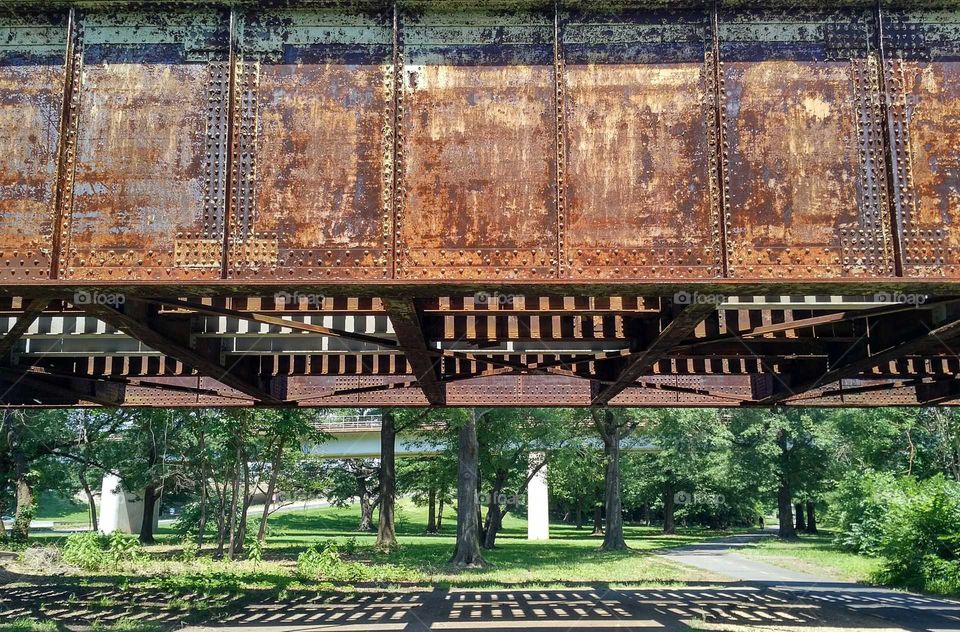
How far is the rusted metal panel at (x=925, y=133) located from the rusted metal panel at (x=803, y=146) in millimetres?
213

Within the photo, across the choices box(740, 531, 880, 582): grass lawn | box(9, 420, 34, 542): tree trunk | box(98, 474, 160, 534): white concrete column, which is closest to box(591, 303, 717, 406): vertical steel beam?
box(740, 531, 880, 582): grass lawn

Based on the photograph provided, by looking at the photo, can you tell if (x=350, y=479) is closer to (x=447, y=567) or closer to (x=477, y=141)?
(x=447, y=567)

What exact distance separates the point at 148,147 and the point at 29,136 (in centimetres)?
136

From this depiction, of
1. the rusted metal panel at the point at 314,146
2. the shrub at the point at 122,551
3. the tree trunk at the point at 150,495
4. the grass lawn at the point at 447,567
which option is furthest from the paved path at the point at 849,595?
the tree trunk at the point at 150,495

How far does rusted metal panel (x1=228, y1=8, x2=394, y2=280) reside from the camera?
8.52 meters

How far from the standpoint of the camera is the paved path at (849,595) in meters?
14.8

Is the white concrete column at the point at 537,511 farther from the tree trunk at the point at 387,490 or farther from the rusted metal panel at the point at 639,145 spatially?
the rusted metal panel at the point at 639,145

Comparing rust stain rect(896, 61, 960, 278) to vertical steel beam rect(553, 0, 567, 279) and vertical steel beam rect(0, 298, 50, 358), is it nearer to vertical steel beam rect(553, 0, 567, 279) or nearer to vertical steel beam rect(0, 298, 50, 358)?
vertical steel beam rect(553, 0, 567, 279)

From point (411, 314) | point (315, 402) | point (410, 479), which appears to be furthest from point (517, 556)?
point (411, 314)

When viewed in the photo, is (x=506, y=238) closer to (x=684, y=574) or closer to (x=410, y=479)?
(x=684, y=574)

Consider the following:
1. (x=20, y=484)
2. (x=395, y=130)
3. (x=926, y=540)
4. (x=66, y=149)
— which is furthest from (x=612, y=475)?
(x=66, y=149)

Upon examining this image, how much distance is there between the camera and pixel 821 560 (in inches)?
1188

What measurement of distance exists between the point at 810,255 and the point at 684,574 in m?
18.7

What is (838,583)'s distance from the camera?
21.6 metres
